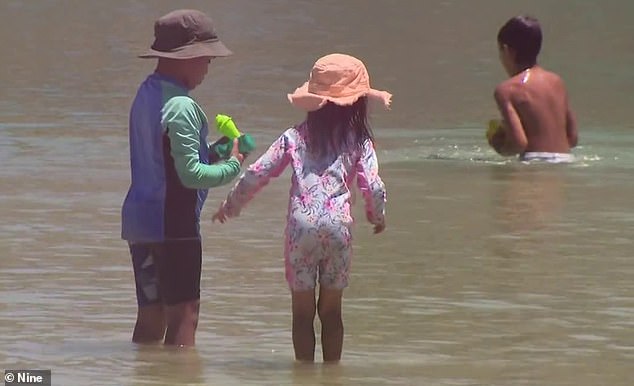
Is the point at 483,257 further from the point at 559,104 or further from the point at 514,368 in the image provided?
the point at 559,104

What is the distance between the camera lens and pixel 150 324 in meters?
7.20

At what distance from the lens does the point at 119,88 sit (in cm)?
2028

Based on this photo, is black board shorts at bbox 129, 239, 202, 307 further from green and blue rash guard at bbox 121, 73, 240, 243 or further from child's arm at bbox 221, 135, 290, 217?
child's arm at bbox 221, 135, 290, 217

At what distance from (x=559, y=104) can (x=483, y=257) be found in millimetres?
4466

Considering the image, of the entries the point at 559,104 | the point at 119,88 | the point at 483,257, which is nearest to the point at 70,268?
the point at 483,257

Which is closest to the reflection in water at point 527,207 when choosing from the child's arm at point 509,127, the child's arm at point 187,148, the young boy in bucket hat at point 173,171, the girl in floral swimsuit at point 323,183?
the child's arm at point 509,127

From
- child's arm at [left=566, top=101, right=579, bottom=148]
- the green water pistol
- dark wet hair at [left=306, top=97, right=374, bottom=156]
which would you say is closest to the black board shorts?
the green water pistol

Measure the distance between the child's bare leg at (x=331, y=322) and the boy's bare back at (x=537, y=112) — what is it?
6.80m

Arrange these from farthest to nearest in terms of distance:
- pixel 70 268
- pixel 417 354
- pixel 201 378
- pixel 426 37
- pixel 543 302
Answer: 1. pixel 426 37
2. pixel 70 268
3. pixel 543 302
4. pixel 417 354
5. pixel 201 378

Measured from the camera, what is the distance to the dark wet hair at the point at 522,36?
13273 mm

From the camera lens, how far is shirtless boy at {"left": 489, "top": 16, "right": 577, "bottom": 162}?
13.6 metres

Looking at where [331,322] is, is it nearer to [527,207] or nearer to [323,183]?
[323,183]

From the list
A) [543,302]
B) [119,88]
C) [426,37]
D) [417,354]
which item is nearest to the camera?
[417,354]

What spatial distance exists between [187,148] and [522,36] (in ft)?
23.1
